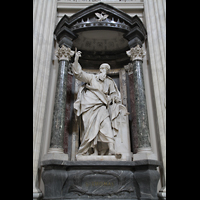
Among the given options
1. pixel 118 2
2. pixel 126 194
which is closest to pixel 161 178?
pixel 126 194

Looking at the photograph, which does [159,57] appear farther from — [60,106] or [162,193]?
[162,193]

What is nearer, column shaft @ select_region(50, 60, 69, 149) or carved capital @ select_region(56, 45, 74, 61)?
column shaft @ select_region(50, 60, 69, 149)

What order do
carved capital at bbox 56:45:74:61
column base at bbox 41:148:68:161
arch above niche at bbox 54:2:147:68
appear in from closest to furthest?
1. column base at bbox 41:148:68:161
2. carved capital at bbox 56:45:74:61
3. arch above niche at bbox 54:2:147:68

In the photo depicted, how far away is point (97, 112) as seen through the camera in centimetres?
419

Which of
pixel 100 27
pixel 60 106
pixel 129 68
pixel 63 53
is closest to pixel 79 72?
pixel 63 53

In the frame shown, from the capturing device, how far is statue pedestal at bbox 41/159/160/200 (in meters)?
3.23

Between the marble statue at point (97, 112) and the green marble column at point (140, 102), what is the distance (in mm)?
502

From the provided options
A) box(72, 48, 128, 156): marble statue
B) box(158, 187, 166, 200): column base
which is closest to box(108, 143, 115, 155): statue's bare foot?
box(72, 48, 128, 156): marble statue

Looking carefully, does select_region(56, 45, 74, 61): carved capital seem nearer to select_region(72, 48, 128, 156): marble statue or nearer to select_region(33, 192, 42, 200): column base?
select_region(72, 48, 128, 156): marble statue

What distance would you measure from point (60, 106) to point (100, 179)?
1.64 m

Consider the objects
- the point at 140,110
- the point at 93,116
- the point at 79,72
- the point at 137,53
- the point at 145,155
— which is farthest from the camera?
the point at 137,53

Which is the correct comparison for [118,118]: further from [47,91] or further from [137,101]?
[47,91]

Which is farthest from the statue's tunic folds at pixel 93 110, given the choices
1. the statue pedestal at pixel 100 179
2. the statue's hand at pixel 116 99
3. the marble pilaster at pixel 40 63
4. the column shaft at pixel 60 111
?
the marble pilaster at pixel 40 63

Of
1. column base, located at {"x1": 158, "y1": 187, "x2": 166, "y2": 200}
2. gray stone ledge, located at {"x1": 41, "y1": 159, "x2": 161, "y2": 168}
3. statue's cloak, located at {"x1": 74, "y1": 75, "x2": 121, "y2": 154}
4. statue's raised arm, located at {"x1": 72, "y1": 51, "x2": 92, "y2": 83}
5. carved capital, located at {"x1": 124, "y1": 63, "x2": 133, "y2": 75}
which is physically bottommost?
column base, located at {"x1": 158, "y1": 187, "x2": 166, "y2": 200}
